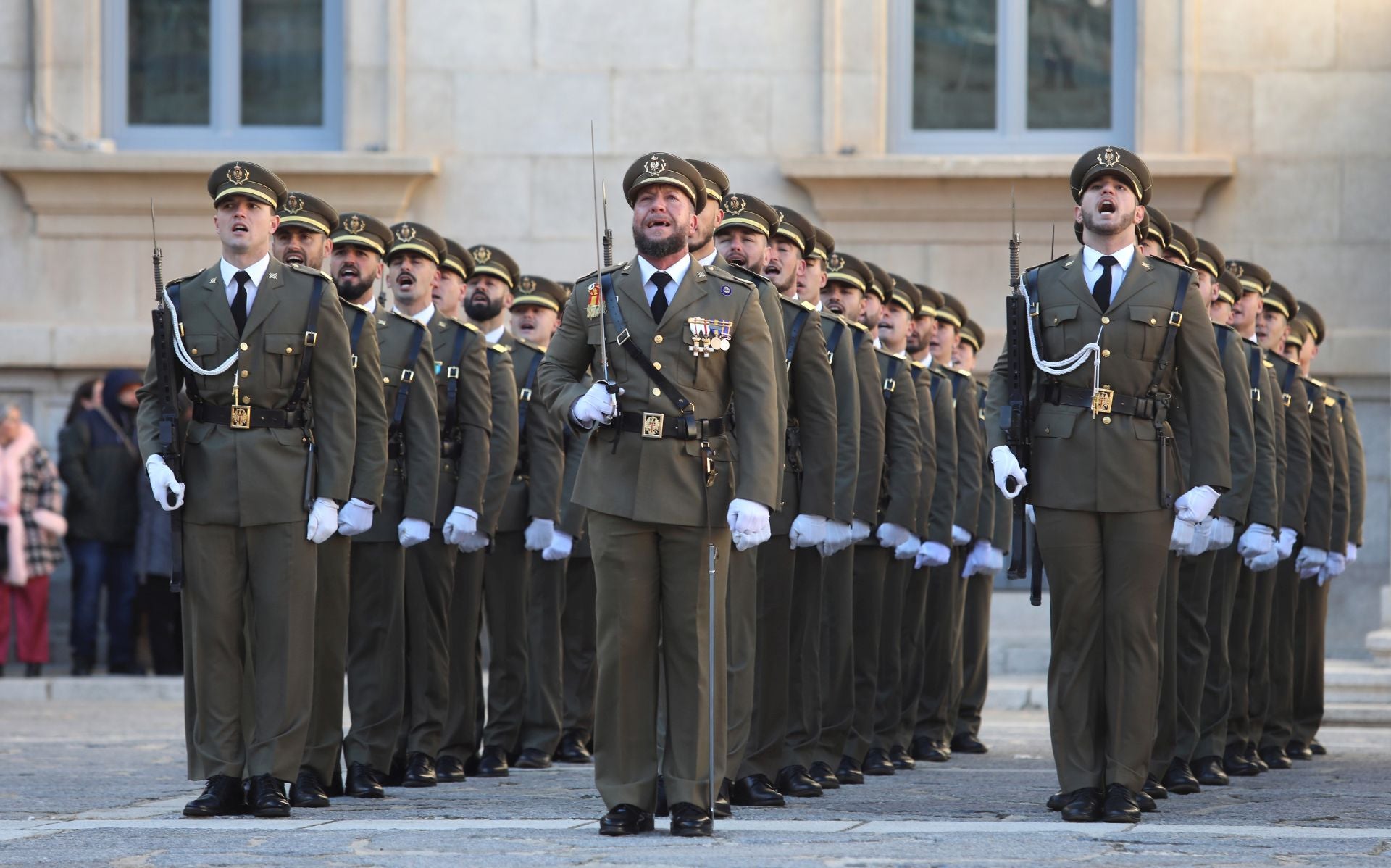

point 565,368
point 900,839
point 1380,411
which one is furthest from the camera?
point 1380,411

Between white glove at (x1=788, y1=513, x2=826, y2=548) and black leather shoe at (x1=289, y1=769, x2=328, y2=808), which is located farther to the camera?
white glove at (x1=788, y1=513, x2=826, y2=548)

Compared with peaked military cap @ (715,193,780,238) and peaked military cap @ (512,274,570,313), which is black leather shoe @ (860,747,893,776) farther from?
peaked military cap @ (512,274,570,313)

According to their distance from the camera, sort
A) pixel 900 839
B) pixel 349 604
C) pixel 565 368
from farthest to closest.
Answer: pixel 349 604 → pixel 565 368 → pixel 900 839

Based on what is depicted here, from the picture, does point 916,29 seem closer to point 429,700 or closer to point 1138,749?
point 429,700

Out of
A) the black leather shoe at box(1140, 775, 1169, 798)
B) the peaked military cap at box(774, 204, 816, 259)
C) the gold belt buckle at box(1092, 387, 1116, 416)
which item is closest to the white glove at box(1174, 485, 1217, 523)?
the gold belt buckle at box(1092, 387, 1116, 416)

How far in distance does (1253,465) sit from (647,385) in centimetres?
307

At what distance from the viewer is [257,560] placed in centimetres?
813

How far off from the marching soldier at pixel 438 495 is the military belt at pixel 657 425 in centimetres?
226

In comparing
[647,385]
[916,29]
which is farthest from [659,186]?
[916,29]

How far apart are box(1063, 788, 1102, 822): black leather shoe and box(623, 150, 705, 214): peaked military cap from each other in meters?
2.28

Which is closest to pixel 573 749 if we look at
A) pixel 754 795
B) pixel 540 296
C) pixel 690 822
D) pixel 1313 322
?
pixel 540 296

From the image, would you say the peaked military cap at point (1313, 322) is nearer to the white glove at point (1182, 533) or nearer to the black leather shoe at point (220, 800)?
the white glove at point (1182, 533)

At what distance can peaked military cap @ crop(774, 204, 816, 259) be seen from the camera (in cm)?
945

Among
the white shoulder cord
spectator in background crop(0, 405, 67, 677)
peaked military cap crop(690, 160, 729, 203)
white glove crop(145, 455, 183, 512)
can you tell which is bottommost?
spectator in background crop(0, 405, 67, 677)
